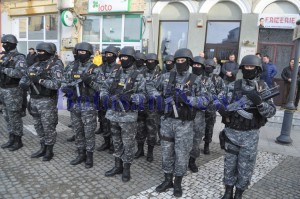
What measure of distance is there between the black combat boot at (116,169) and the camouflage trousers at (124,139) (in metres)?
0.15

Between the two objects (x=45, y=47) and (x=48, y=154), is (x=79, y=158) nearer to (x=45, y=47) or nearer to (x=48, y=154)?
(x=48, y=154)

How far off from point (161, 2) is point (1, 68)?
8053 mm

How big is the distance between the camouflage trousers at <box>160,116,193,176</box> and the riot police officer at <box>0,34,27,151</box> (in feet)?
9.71

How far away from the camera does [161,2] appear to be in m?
11.6

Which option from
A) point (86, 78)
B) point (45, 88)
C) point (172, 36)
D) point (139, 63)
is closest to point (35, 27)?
point (172, 36)

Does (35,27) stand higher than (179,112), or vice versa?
(35,27)

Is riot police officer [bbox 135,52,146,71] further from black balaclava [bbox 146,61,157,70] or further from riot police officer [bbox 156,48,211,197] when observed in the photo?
riot police officer [bbox 156,48,211,197]

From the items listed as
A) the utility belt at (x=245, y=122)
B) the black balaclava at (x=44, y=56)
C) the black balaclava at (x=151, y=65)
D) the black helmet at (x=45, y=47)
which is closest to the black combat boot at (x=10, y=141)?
the black balaclava at (x=44, y=56)

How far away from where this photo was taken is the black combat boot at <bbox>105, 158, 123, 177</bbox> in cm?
441

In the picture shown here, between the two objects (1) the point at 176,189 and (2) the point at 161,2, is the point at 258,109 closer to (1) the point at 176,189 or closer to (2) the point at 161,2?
(1) the point at 176,189

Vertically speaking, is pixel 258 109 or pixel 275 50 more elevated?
pixel 275 50

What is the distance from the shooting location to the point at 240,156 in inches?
142

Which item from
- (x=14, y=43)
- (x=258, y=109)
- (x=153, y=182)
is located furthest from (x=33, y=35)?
(x=258, y=109)

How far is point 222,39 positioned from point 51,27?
9793 millimetres
